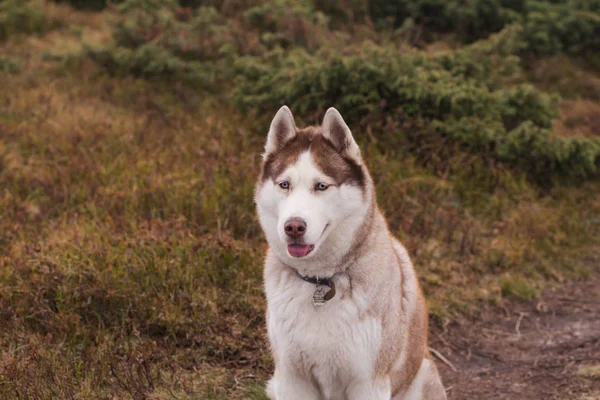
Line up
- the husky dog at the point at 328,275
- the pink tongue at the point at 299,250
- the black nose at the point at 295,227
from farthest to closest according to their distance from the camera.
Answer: the husky dog at the point at 328,275 < the pink tongue at the point at 299,250 < the black nose at the point at 295,227

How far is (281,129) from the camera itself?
3727mm

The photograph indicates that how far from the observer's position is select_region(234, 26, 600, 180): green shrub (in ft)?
24.3

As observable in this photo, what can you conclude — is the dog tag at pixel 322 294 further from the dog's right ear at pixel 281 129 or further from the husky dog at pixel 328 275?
the dog's right ear at pixel 281 129

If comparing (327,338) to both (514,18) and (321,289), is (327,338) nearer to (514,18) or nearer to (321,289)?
(321,289)

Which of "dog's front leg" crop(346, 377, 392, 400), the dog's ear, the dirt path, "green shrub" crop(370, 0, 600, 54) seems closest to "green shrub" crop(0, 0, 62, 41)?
"green shrub" crop(370, 0, 600, 54)

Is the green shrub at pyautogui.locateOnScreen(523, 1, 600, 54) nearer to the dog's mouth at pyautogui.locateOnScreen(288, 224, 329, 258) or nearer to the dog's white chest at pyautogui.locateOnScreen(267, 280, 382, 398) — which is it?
the dog's white chest at pyautogui.locateOnScreen(267, 280, 382, 398)

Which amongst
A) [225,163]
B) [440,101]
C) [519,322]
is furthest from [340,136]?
[440,101]

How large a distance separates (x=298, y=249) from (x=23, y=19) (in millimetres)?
8409

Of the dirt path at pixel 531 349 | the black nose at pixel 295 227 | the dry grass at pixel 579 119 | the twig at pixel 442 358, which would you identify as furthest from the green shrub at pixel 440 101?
the black nose at pixel 295 227

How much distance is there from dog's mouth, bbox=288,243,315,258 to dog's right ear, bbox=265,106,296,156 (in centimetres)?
57

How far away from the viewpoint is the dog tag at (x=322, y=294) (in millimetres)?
3588

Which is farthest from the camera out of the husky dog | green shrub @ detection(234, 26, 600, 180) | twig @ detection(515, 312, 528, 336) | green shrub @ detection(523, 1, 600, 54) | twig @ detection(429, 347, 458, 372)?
green shrub @ detection(523, 1, 600, 54)

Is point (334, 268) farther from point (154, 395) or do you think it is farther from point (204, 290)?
point (204, 290)

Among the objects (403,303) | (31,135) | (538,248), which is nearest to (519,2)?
(538,248)
